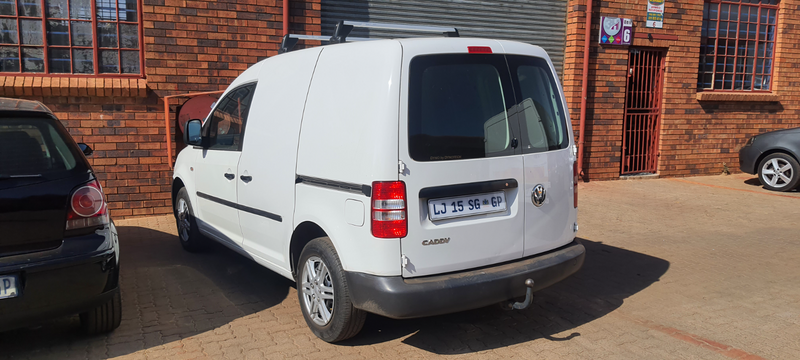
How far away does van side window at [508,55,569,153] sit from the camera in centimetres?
383

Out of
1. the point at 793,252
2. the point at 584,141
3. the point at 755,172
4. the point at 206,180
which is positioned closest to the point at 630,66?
the point at 584,141

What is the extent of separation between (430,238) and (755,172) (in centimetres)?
909

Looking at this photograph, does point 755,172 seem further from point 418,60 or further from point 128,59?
point 128,59

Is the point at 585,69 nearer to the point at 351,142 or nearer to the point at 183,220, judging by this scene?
the point at 183,220

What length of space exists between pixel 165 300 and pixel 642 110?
8982 millimetres

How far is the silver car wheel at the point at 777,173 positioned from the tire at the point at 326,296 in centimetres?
905

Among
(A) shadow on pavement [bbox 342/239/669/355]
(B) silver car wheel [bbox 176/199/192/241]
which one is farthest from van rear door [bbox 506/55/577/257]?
(B) silver car wheel [bbox 176/199/192/241]

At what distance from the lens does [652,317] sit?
433cm

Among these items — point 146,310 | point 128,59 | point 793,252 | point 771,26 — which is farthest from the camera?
point 771,26

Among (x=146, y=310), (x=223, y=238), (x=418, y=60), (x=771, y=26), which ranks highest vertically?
(x=771, y=26)

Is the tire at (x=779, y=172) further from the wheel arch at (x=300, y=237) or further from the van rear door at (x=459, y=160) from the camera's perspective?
the wheel arch at (x=300, y=237)

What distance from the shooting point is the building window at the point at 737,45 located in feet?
37.0

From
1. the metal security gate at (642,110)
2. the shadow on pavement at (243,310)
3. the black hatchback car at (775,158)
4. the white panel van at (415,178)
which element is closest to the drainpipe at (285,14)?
the shadow on pavement at (243,310)

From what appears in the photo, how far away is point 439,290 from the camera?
3391mm
